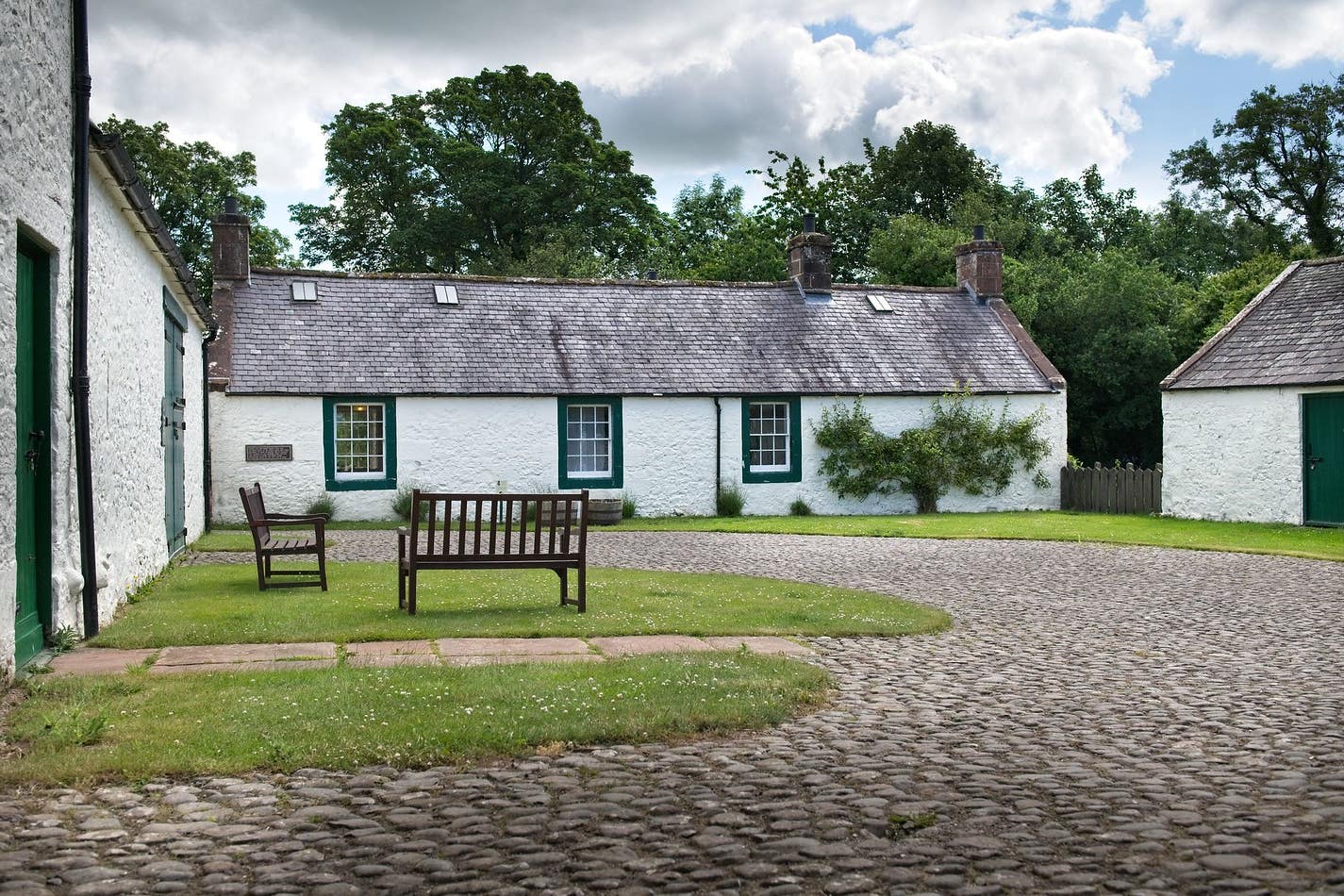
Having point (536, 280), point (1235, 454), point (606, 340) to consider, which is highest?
point (536, 280)

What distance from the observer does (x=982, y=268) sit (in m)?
32.4

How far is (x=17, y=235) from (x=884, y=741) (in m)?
6.22

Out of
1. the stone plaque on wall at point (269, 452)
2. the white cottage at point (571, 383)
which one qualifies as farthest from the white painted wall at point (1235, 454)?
the stone plaque on wall at point (269, 452)

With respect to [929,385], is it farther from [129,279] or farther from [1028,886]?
[1028,886]

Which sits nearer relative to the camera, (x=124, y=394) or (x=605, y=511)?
(x=124, y=394)

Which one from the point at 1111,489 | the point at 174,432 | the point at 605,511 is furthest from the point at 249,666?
the point at 1111,489

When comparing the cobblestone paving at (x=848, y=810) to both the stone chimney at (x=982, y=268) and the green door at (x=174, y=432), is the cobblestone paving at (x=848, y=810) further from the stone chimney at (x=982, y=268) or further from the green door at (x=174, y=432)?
the stone chimney at (x=982, y=268)

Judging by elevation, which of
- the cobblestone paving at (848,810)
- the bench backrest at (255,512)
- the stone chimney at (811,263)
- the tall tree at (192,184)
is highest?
the tall tree at (192,184)

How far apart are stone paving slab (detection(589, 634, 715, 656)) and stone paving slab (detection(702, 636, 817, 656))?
0.08 metres

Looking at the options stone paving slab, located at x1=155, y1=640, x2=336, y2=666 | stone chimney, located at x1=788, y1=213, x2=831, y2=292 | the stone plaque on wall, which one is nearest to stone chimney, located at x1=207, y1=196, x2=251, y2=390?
the stone plaque on wall

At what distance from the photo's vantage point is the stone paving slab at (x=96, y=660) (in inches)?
308

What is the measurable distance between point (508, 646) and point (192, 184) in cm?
3785

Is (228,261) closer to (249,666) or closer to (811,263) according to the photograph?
(811,263)

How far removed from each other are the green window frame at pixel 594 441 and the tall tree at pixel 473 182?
1959 cm
